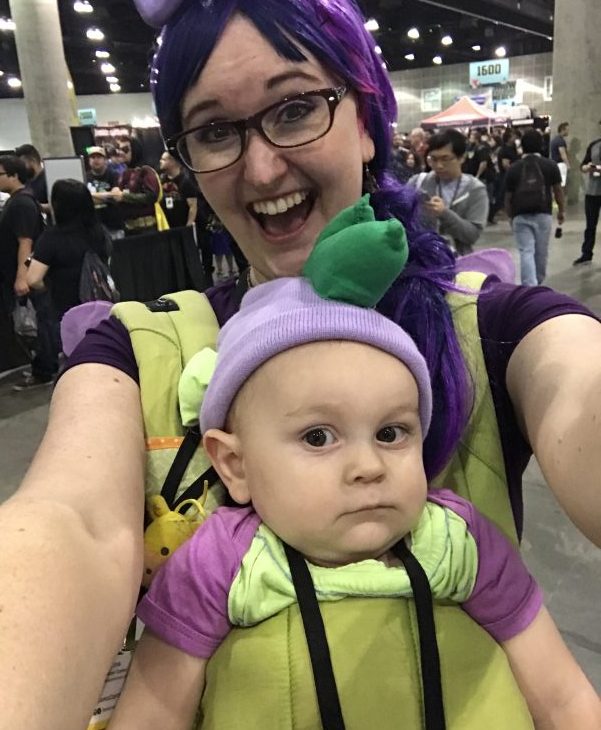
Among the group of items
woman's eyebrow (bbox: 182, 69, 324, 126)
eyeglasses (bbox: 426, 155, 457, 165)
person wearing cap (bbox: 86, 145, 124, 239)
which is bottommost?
person wearing cap (bbox: 86, 145, 124, 239)

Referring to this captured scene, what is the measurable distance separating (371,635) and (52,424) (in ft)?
1.58

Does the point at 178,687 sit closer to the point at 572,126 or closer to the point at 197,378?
the point at 197,378

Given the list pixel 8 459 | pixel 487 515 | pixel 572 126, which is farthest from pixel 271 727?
pixel 572 126

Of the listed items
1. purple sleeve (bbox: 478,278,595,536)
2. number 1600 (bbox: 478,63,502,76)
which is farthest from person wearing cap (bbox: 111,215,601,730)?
number 1600 (bbox: 478,63,502,76)

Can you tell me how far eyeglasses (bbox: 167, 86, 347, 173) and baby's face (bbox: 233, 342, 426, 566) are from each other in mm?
347

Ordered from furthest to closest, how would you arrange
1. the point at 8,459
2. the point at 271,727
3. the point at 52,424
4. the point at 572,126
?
the point at 572,126, the point at 8,459, the point at 52,424, the point at 271,727

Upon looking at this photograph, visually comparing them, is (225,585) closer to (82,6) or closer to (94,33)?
(82,6)

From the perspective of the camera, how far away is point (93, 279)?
494 centimetres

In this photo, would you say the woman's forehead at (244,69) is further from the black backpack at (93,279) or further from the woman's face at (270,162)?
the black backpack at (93,279)

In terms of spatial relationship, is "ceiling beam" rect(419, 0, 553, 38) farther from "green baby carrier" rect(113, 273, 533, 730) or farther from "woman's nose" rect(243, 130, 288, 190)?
"green baby carrier" rect(113, 273, 533, 730)

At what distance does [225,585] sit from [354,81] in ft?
2.41

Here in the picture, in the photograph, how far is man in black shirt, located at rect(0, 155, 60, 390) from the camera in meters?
5.32

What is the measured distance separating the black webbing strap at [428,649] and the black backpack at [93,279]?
14.5ft

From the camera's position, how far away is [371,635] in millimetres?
786
